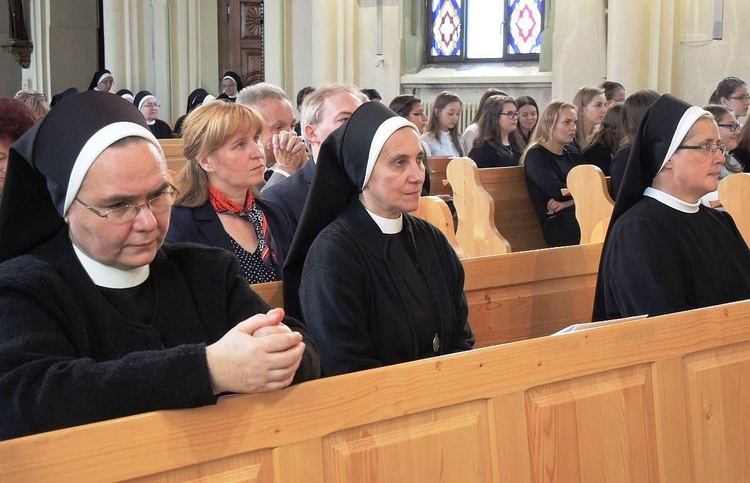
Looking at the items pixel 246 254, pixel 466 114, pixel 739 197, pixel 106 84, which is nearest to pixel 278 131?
pixel 246 254

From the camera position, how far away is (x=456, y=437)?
2209 mm

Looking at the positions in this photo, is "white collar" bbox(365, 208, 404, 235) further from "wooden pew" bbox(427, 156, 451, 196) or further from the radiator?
the radiator

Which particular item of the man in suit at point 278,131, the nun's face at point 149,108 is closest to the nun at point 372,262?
the man in suit at point 278,131

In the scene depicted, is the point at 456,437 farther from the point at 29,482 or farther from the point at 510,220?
the point at 510,220

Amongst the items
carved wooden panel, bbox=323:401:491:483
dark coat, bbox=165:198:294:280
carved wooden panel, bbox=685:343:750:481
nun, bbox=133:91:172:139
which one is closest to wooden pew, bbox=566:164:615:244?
dark coat, bbox=165:198:294:280

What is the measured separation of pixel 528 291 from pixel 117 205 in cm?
218

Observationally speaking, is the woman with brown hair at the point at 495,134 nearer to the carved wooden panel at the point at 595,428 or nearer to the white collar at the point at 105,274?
the carved wooden panel at the point at 595,428

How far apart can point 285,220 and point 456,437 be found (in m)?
1.86

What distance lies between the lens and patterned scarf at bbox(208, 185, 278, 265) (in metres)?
3.71

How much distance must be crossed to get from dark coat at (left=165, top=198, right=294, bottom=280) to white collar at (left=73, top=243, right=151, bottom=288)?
1.33 meters

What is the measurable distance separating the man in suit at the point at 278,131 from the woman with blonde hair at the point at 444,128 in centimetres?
434

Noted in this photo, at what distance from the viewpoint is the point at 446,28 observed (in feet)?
43.1

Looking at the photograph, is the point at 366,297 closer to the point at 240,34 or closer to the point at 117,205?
the point at 117,205

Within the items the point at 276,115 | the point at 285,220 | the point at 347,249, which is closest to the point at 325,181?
the point at 347,249
